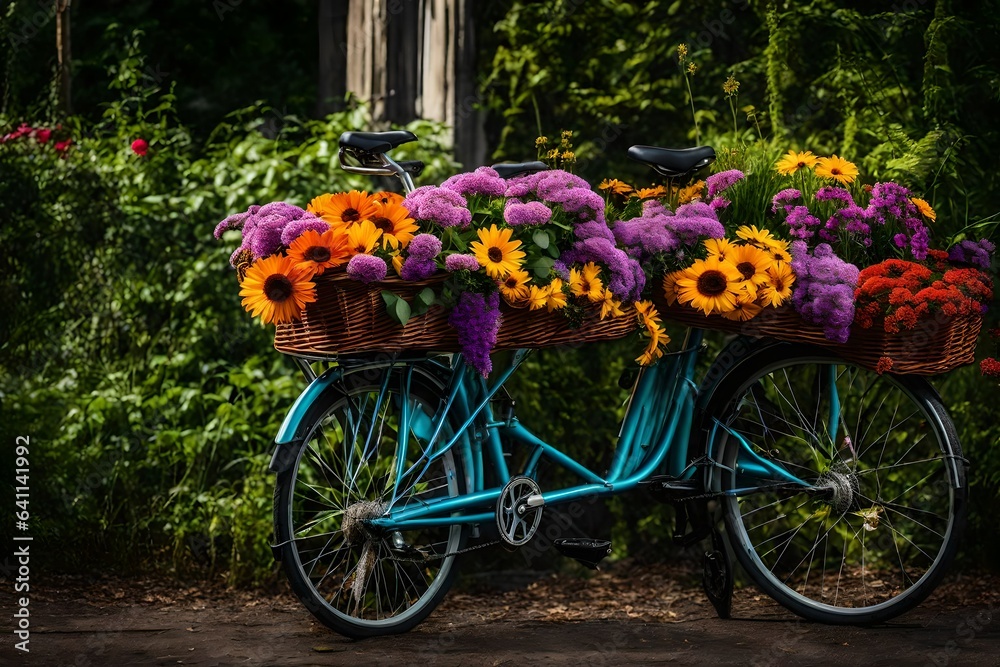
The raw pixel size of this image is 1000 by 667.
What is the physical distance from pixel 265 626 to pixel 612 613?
50.6 inches

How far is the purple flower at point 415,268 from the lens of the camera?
3375 mm

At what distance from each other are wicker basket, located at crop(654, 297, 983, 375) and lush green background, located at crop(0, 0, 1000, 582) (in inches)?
31.3

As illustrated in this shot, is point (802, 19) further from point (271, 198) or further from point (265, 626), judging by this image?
point (265, 626)

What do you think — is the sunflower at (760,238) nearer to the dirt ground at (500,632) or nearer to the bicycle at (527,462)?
the bicycle at (527,462)

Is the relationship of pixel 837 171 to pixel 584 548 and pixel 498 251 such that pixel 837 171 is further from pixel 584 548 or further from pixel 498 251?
pixel 584 548

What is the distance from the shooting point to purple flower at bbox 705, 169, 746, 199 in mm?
4039

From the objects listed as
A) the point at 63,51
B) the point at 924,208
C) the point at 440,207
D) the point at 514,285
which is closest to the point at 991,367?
the point at 924,208

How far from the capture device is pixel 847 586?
489cm

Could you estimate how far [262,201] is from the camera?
517 centimetres

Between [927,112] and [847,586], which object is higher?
[927,112]

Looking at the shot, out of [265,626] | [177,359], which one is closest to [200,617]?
[265,626]

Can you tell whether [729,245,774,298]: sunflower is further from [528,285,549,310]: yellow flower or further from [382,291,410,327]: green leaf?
[382,291,410,327]: green leaf

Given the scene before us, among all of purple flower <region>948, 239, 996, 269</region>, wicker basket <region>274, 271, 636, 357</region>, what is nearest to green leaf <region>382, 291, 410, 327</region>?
wicker basket <region>274, 271, 636, 357</region>

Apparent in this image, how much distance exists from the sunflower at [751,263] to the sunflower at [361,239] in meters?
1.15
